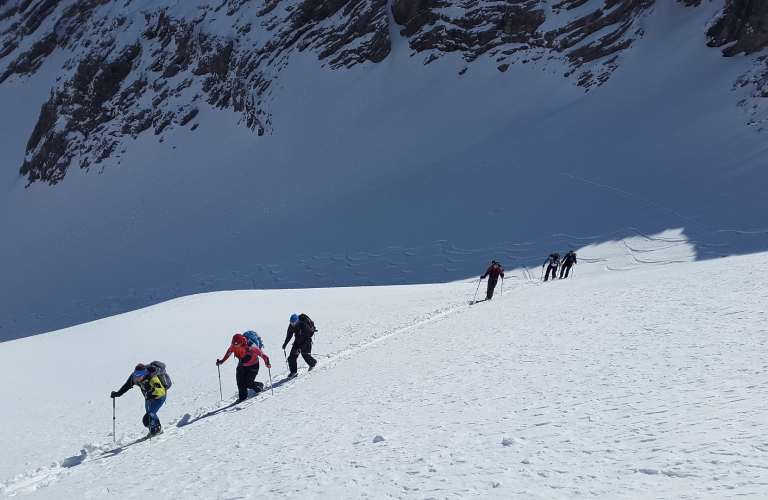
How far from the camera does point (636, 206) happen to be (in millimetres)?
30453

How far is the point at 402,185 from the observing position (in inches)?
1565

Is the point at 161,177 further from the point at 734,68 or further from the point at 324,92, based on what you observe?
the point at 734,68

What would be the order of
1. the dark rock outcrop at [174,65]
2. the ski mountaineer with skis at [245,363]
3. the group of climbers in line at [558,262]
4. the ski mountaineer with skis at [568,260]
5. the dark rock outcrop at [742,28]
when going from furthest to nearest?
the dark rock outcrop at [174,65] → the dark rock outcrop at [742,28] → the ski mountaineer with skis at [568,260] → the group of climbers in line at [558,262] → the ski mountaineer with skis at [245,363]

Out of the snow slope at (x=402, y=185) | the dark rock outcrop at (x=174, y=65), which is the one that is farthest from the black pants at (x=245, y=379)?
the dark rock outcrop at (x=174, y=65)

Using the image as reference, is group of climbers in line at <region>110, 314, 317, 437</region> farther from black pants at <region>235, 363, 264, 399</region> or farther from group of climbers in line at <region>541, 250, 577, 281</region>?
group of climbers in line at <region>541, 250, 577, 281</region>

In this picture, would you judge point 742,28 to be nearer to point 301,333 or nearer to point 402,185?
point 402,185

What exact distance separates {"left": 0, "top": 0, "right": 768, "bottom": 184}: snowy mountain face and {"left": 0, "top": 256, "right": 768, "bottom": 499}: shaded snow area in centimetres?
3697

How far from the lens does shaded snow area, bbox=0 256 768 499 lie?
12.6 ft

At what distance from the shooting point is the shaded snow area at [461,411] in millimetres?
3832

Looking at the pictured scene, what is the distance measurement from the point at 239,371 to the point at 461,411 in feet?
14.7

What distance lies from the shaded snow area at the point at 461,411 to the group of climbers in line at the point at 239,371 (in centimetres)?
26

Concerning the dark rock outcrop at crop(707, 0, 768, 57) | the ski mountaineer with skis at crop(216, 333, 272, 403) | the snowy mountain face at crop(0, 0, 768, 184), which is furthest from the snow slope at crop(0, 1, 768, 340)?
the ski mountaineer with skis at crop(216, 333, 272, 403)

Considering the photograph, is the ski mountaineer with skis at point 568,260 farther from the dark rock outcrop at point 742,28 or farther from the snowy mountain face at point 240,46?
the dark rock outcrop at point 742,28

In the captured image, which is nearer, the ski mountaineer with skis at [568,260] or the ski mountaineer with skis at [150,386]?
the ski mountaineer with skis at [150,386]
